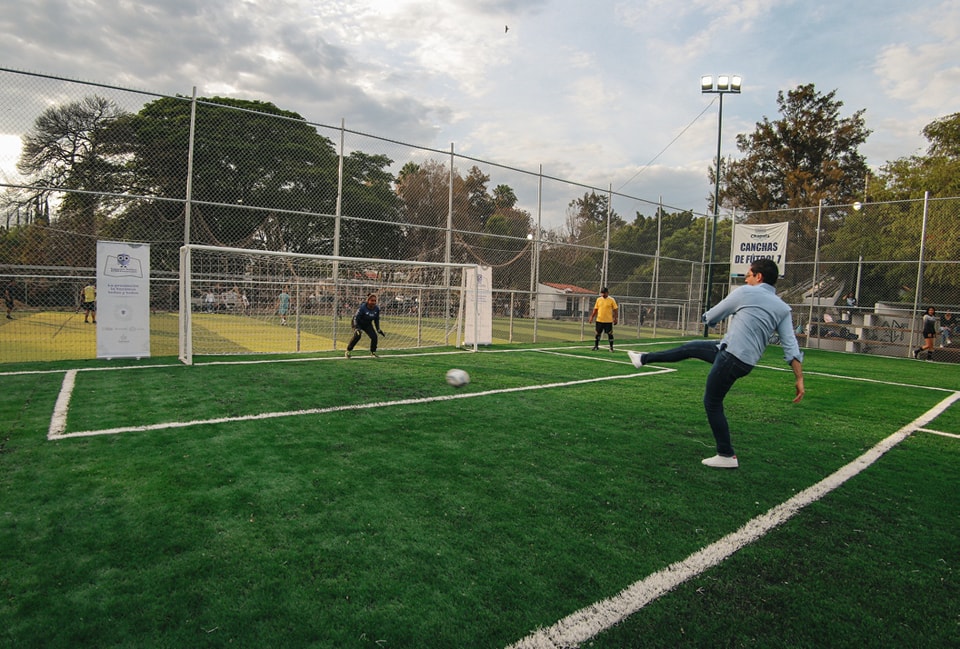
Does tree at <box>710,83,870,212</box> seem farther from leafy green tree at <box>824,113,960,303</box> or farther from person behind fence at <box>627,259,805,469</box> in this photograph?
person behind fence at <box>627,259,805,469</box>

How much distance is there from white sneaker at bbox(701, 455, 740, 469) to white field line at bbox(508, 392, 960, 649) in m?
0.62

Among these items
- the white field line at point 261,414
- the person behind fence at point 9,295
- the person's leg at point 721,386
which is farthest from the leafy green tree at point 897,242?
the person behind fence at point 9,295

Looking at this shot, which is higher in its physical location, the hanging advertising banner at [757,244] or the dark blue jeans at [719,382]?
the hanging advertising banner at [757,244]

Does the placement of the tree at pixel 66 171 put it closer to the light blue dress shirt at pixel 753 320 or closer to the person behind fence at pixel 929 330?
the light blue dress shirt at pixel 753 320

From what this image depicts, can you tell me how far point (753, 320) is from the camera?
462 cm

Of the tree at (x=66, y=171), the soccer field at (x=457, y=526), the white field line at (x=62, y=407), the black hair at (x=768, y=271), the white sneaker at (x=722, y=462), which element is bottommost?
the white field line at (x=62, y=407)

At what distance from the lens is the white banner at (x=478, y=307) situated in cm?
1466

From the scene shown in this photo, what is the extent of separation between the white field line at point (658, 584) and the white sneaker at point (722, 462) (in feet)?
2.02

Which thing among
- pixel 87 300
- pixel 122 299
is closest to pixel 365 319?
pixel 122 299

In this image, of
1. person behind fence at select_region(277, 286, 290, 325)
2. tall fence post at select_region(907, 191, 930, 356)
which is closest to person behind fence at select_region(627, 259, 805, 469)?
person behind fence at select_region(277, 286, 290, 325)

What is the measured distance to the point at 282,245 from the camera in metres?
13.8

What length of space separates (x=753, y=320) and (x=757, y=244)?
18.0m

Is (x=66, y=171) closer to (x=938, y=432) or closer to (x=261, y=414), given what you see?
(x=261, y=414)

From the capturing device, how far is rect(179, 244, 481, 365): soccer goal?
42.8 ft
